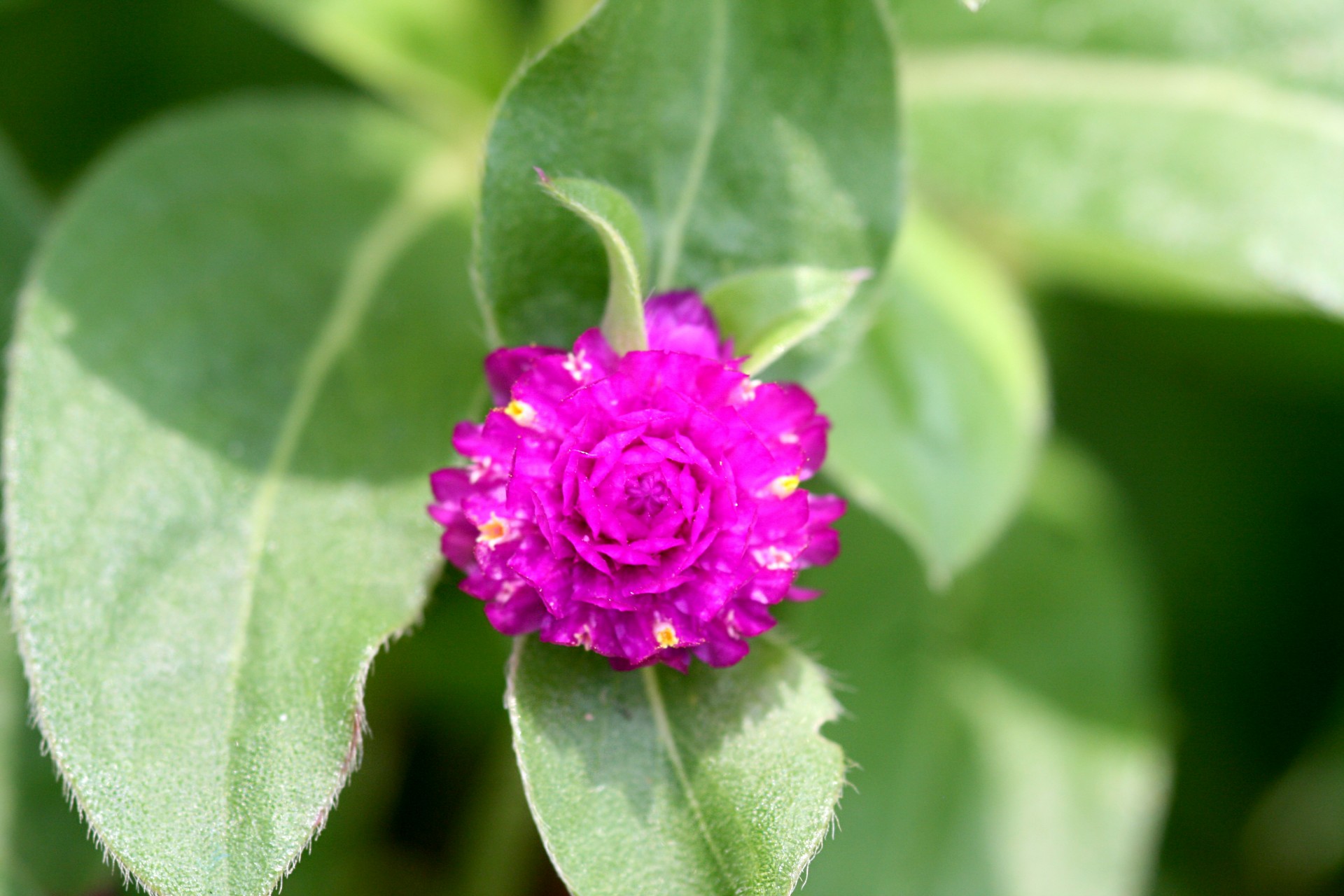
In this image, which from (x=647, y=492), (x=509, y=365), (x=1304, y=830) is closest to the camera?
(x=647, y=492)

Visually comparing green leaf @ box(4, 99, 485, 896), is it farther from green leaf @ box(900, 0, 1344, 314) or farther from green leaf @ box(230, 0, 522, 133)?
green leaf @ box(900, 0, 1344, 314)

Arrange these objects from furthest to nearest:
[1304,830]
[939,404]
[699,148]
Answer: [1304,830]
[939,404]
[699,148]

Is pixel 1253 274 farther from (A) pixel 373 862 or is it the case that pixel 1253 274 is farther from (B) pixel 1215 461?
(A) pixel 373 862

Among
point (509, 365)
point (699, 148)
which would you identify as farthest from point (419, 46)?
point (509, 365)

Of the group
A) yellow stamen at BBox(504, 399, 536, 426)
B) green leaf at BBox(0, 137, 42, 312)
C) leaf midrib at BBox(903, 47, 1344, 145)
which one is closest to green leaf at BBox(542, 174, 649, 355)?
yellow stamen at BBox(504, 399, 536, 426)

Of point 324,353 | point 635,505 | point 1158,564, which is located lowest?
point 1158,564

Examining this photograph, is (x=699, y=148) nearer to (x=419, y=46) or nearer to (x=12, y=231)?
(x=419, y=46)

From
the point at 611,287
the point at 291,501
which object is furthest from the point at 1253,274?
the point at 291,501
